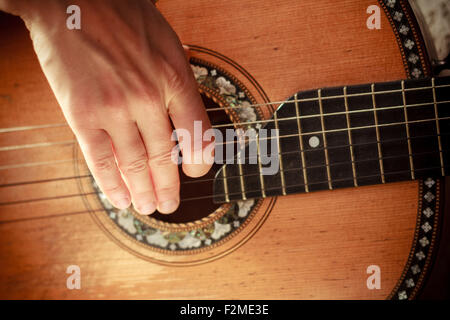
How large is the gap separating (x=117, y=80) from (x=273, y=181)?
456mm

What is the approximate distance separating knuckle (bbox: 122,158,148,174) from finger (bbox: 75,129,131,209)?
0.11ft

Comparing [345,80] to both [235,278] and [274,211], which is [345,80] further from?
[235,278]

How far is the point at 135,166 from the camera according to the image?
2.21 feet

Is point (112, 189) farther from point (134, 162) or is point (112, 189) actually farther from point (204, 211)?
point (204, 211)

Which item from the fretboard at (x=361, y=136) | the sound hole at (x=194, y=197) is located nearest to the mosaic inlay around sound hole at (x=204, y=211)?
the sound hole at (x=194, y=197)

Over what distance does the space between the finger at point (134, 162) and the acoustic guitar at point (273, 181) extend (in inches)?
4.9

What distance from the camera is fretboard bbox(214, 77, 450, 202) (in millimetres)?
736

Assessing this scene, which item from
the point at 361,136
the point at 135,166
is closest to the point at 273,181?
the point at 361,136

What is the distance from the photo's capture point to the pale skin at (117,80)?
0.62 metres

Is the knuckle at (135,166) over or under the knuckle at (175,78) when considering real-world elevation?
under

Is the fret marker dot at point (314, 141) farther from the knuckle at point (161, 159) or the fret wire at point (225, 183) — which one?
the knuckle at point (161, 159)

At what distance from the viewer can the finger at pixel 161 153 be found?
650 millimetres

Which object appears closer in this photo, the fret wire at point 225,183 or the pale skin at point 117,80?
the pale skin at point 117,80

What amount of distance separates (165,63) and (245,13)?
0.30 metres
